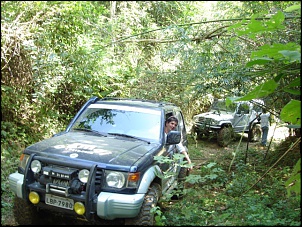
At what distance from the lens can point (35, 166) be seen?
3662 mm

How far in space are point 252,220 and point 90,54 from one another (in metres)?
5.24

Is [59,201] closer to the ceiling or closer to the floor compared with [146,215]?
closer to the ceiling

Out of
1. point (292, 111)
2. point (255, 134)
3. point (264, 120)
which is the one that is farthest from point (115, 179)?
point (255, 134)

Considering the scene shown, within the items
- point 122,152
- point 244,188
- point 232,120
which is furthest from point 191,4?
point 122,152

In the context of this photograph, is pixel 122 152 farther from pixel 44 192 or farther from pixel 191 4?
pixel 191 4

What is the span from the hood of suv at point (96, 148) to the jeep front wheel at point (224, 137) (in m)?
7.45

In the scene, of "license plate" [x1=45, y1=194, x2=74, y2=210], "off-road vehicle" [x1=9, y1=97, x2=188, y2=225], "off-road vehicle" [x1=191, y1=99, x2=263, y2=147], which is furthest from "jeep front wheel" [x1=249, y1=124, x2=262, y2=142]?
"license plate" [x1=45, y1=194, x2=74, y2=210]

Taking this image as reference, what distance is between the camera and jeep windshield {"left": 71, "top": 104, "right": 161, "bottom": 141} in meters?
4.68

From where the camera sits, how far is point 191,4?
34.0ft

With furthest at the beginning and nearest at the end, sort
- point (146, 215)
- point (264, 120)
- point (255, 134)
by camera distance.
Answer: point (255, 134), point (264, 120), point (146, 215)

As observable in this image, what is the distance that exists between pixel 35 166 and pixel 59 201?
55 cm

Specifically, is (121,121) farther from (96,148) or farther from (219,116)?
(219,116)

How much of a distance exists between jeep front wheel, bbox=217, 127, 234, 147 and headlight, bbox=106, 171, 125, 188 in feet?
27.6

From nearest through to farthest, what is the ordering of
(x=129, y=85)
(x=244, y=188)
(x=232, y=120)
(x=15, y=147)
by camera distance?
(x=244, y=188) → (x=15, y=147) → (x=129, y=85) → (x=232, y=120)
